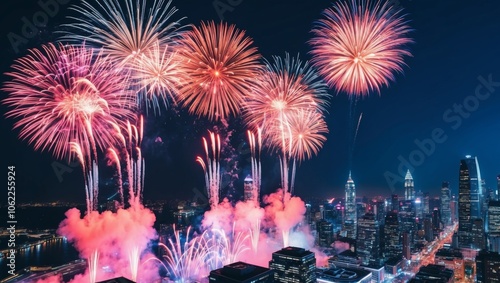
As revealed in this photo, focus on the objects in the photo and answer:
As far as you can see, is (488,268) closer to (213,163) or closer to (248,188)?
(248,188)

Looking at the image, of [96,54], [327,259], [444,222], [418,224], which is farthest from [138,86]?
[444,222]

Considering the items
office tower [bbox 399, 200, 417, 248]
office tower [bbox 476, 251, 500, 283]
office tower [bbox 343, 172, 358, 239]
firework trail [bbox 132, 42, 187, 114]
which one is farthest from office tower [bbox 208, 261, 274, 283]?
office tower [bbox 343, 172, 358, 239]

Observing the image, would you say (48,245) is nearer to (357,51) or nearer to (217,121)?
(217,121)

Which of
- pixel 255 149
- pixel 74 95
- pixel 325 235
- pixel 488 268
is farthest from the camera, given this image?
pixel 325 235

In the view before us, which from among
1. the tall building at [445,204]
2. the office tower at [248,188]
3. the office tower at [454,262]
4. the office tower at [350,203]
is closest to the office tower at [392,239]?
the office tower at [454,262]

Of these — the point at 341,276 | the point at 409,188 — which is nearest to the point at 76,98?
the point at 341,276
